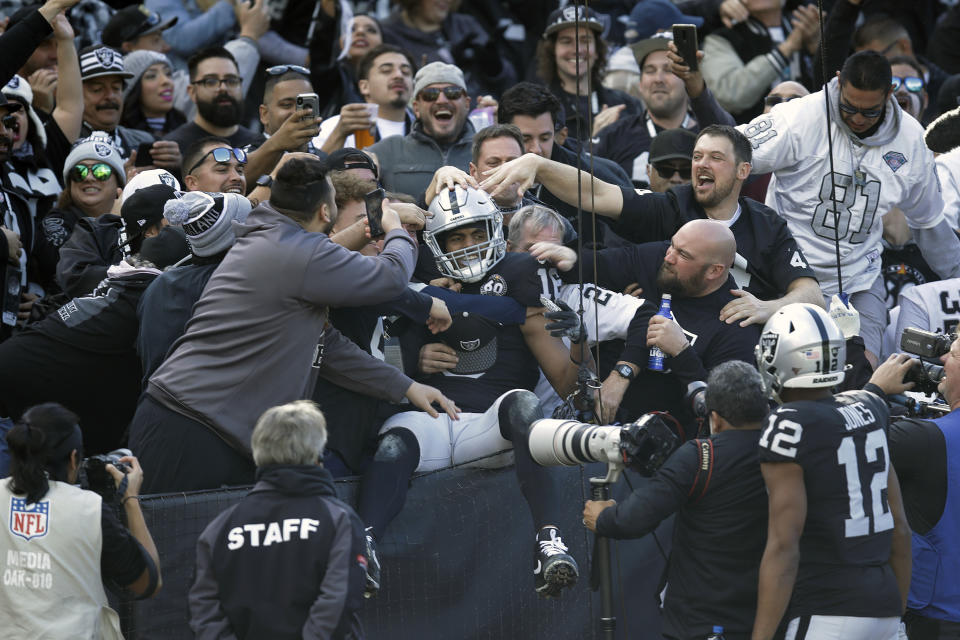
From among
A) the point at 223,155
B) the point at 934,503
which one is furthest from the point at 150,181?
the point at 934,503

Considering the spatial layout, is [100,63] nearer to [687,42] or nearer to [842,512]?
[687,42]

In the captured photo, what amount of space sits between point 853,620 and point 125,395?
324 centimetres

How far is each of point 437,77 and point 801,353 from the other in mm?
3798

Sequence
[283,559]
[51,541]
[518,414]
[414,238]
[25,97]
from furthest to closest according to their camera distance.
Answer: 1. [25,97]
2. [414,238]
3. [518,414]
4. [51,541]
5. [283,559]

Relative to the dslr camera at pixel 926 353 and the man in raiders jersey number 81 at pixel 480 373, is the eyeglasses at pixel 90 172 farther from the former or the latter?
the dslr camera at pixel 926 353

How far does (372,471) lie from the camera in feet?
18.2

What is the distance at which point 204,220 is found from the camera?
18.9 feet

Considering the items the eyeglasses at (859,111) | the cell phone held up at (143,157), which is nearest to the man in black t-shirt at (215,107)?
the cell phone held up at (143,157)

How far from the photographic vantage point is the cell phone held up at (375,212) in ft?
19.3

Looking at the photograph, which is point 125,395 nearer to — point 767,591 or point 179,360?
point 179,360

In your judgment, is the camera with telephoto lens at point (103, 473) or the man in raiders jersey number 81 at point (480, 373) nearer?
the camera with telephoto lens at point (103, 473)

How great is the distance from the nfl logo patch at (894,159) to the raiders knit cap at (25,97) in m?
4.82

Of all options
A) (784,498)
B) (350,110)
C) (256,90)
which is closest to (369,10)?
(256,90)

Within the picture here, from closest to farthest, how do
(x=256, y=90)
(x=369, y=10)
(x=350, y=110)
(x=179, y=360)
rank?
1. (x=179, y=360)
2. (x=350, y=110)
3. (x=256, y=90)
4. (x=369, y=10)
